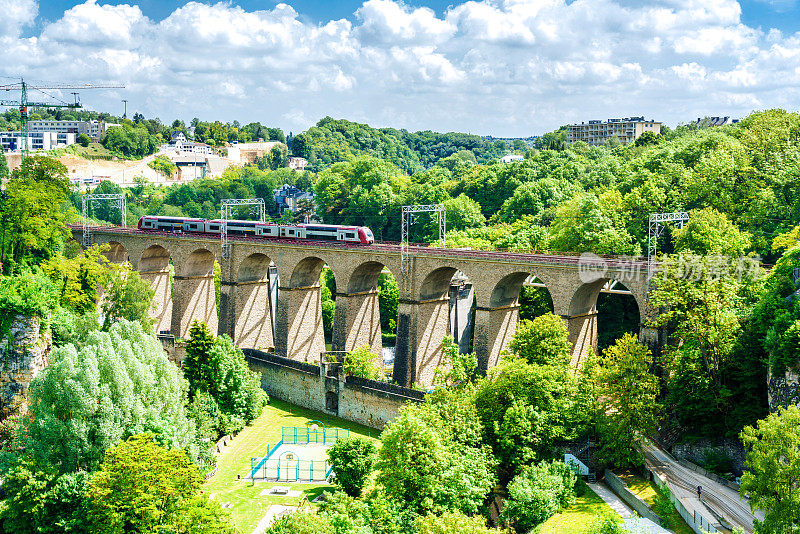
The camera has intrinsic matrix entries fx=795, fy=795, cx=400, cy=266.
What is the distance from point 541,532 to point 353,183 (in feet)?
247

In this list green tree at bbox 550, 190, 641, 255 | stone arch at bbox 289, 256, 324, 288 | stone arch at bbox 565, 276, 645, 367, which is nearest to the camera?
stone arch at bbox 565, 276, 645, 367

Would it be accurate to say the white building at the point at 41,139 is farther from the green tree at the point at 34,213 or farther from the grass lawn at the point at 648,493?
the grass lawn at the point at 648,493

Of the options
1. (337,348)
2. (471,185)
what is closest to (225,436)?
(337,348)

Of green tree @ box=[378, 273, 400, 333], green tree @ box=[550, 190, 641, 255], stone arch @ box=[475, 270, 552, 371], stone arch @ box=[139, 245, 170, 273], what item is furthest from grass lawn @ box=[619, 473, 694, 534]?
stone arch @ box=[139, 245, 170, 273]

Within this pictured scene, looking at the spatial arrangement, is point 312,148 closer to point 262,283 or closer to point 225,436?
point 262,283

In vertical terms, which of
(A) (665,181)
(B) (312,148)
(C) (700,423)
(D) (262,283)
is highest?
(B) (312,148)

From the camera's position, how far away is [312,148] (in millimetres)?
196250

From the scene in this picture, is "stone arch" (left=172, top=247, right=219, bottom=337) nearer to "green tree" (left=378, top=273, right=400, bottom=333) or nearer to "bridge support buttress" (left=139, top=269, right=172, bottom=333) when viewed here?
"bridge support buttress" (left=139, top=269, right=172, bottom=333)

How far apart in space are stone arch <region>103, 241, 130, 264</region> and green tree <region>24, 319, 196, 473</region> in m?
40.5

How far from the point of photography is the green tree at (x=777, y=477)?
26609 mm

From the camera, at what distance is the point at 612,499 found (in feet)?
116

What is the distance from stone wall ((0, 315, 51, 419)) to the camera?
42812mm

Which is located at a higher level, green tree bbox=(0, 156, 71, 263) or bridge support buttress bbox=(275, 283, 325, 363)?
green tree bbox=(0, 156, 71, 263)

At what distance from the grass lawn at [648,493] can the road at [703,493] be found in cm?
62
